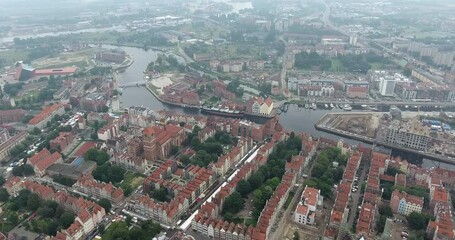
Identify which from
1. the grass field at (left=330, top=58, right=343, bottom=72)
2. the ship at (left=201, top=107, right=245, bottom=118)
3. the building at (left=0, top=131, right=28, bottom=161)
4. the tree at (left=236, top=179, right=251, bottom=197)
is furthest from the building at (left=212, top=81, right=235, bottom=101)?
the building at (left=0, top=131, right=28, bottom=161)

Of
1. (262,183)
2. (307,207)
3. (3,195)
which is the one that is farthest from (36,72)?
(307,207)

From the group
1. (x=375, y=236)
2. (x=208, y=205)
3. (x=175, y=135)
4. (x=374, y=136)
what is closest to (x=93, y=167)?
(x=175, y=135)

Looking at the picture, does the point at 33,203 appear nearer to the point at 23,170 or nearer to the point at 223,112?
the point at 23,170

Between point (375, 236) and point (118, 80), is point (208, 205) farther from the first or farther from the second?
point (118, 80)

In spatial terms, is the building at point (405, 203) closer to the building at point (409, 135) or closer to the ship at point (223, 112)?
the building at point (409, 135)

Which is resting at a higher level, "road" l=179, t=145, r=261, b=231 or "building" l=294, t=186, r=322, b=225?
"building" l=294, t=186, r=322, b=225

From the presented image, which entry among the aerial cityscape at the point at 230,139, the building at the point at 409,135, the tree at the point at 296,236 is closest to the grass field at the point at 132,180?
the aerial cityscape at the point at 230,139

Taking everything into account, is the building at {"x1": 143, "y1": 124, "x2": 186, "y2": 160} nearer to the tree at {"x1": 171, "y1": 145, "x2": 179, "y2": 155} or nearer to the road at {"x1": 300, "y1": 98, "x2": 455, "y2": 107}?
the tree at {"x1": 171, "y1": 145, "x2": 179, "y2": 155}
